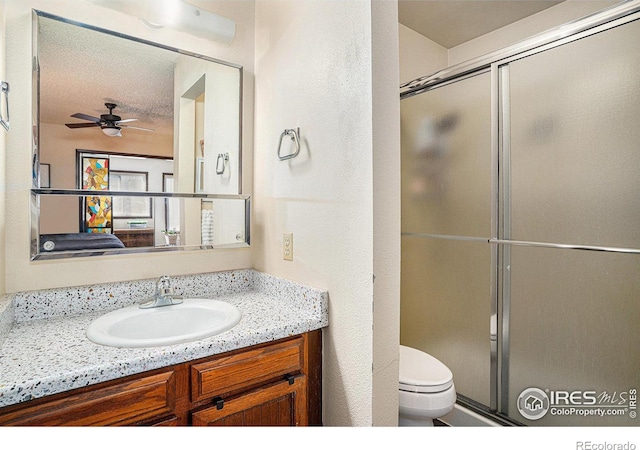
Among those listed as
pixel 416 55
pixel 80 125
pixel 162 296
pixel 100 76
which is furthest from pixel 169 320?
pixel 416 55

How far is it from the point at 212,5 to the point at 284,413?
67.1 inches

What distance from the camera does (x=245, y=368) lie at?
0.99 metres

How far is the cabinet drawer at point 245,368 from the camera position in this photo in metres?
0.92

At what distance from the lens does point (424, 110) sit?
82.8 inches

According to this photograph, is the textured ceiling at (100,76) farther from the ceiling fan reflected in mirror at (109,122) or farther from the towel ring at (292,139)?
the towel ring at (292,139)

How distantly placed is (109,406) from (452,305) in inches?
69.5

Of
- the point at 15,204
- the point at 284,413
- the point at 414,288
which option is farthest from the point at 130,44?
the point at 414,288

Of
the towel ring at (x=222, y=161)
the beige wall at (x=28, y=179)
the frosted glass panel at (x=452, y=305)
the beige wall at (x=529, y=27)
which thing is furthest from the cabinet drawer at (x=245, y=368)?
the beige wall at (x=529, y=27)

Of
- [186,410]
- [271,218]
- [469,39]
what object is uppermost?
[469,39]

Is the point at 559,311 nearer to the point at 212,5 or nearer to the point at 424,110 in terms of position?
the point at 424,110

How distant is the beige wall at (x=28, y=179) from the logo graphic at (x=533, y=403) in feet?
5.52

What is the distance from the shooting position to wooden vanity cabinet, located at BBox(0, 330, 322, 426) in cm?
76

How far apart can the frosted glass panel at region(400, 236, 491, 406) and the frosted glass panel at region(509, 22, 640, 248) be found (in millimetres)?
338
